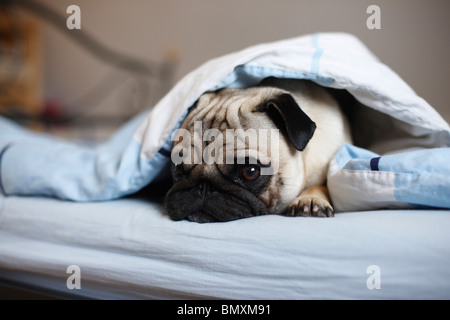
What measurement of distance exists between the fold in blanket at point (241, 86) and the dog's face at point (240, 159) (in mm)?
97

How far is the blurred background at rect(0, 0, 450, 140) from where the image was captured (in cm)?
271

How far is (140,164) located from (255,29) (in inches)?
99.4

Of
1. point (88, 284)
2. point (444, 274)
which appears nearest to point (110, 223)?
point (88, 284)

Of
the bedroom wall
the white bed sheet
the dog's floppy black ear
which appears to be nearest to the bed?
the white bed sheet

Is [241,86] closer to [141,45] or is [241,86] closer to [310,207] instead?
[310,207]

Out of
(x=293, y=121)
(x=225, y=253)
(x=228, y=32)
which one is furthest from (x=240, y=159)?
(x=228, y=32)

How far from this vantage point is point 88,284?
981mm

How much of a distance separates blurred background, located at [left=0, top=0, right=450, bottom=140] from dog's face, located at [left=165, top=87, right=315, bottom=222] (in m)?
2.05

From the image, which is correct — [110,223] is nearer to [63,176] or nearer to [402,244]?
[63,176]

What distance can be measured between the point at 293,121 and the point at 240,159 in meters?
0.18

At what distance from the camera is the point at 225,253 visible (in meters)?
0.84

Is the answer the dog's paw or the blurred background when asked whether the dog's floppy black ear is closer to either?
the dog's paw

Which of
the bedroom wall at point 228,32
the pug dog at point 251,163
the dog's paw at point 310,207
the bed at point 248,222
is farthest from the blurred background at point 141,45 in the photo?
the dog's paw at point 310,207

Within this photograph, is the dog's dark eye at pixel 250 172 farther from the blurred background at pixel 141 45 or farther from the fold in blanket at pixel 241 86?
the blurred background at pixel 141 45
